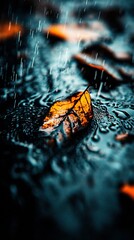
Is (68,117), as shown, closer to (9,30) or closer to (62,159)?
(62,159)

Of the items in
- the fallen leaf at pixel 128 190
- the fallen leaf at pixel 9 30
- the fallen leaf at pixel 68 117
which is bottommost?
the fallen leaf at pixel 128 190

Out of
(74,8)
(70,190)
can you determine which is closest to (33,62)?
(70,190)

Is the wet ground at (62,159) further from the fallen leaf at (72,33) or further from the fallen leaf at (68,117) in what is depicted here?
the fallen leaf at (72,33)

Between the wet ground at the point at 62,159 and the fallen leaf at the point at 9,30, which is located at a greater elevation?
the fallen leaf at the point at 9,30

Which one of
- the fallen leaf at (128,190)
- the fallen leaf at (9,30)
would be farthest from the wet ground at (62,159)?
the fallen leaf at (9,30)

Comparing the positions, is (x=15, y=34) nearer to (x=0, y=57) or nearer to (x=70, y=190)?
(x=0, y=57)

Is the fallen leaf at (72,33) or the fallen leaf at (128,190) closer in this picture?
A: the fallen leaf at (128,190)

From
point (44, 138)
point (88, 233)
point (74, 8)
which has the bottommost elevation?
point (88, 233)
